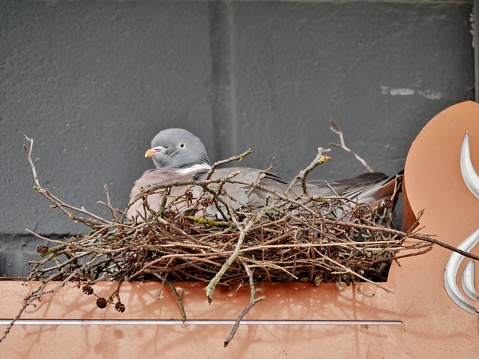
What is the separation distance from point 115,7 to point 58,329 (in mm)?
1268

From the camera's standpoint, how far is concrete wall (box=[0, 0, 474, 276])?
3117 millimetres

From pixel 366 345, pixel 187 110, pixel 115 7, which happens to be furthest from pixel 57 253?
pixel 115 7

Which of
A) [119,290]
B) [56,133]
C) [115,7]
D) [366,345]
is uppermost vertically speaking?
[115,7]

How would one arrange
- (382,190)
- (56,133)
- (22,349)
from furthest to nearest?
(56,133), (382,190), (22,349)

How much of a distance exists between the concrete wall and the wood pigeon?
6 centimetres

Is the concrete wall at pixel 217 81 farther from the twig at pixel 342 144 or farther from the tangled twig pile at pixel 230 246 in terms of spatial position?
the tangled twig pile at pixel 230 246

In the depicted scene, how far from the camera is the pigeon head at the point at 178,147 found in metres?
3.09

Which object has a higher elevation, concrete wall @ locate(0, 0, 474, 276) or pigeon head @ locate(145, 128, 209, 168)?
concrete wall @ locate(0, 0, 474, 276)

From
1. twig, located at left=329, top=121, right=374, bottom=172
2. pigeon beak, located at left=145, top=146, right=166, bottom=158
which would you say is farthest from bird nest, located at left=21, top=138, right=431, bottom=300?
pigeon beak, located at left=145, top=146, right=166, bottom=158

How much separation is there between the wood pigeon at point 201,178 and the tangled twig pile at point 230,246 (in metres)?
0.18

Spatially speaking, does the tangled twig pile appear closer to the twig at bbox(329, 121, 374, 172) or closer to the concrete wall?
the twig at bbox(329, 121, 374, 172)

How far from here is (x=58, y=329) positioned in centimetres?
232

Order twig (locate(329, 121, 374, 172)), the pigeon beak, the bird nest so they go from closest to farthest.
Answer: the bird nest → twig (locate(329, 121, 374, 172)) → the pigeon beak

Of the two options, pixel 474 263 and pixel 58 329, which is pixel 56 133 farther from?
pixel 474 263
